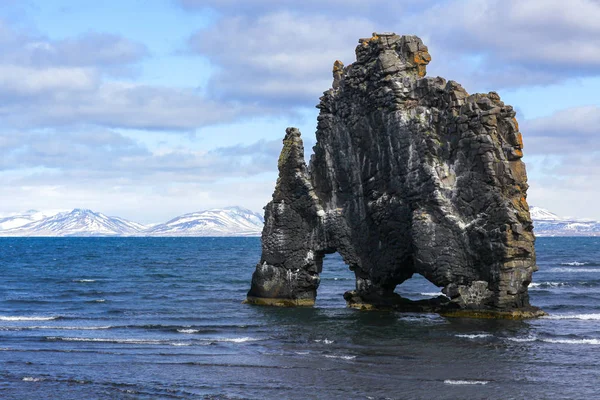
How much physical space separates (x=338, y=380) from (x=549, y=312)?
28.3 metres

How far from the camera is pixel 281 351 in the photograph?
43.3 m

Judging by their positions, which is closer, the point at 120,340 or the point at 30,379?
the point at 30,379

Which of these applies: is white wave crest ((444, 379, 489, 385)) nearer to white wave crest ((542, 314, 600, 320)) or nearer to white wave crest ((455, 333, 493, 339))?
white wave crest ((455, 333, 493, 339))

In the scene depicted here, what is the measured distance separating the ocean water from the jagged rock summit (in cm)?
262

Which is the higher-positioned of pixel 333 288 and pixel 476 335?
pixel 333 288

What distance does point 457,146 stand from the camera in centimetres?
5234

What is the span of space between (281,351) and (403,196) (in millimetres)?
16466

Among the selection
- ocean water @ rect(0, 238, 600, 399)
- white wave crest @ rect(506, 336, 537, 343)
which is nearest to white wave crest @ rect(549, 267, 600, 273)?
ocean water @ rect(0, 238, 600, 399)

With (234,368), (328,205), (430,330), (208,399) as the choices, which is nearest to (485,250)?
(430,330)

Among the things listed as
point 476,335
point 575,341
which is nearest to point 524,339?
point 476,335

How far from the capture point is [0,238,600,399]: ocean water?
112 ft

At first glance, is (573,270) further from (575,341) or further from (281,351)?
(281,351)

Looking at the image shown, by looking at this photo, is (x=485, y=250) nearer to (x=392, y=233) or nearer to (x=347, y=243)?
(x=392, y=233)

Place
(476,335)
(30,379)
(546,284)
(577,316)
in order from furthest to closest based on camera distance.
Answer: (546,284) < (577,316) < (476,335) < (30,379)
